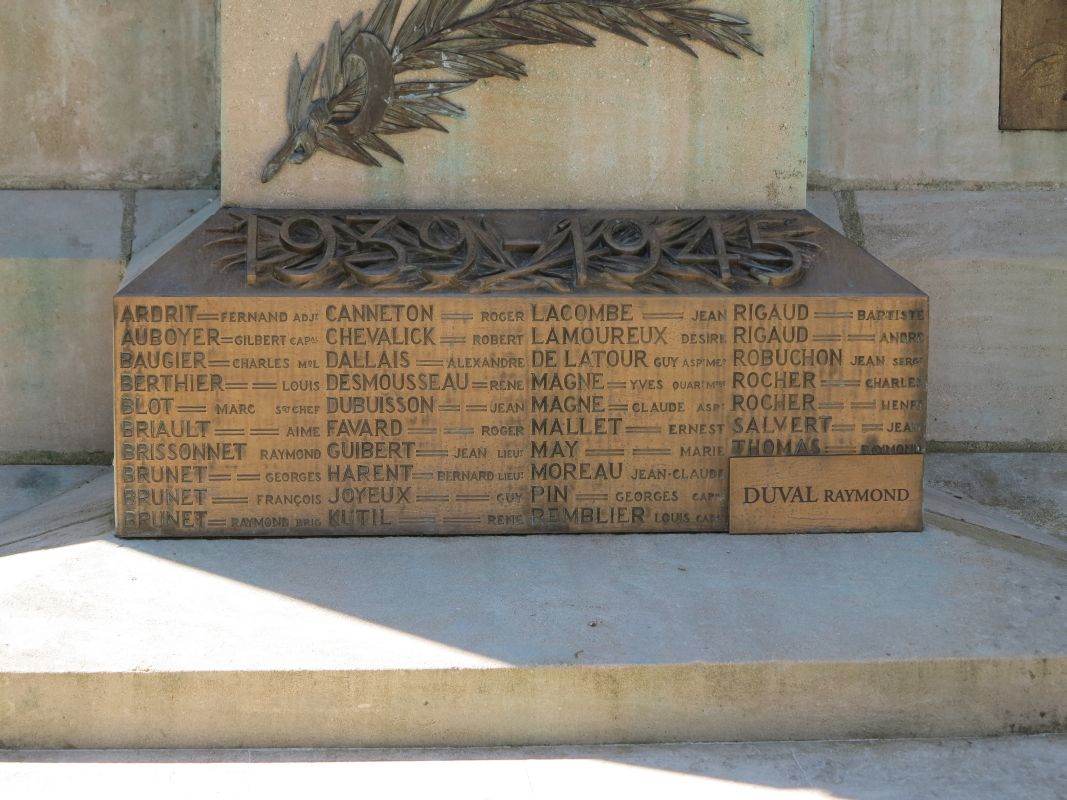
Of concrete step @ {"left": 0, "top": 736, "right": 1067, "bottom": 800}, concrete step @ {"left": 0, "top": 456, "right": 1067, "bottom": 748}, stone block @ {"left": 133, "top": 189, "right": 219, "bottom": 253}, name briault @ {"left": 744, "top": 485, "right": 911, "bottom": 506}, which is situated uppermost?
stone block @ {"left": 133, "top": 189, "right": 219, "bottom": 253}

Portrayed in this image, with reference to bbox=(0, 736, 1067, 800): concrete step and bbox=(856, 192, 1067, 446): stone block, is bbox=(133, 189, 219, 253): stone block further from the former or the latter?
bbox=(856, 192, 1067, 446): stone block

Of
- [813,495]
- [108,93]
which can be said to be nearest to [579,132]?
[813,495]

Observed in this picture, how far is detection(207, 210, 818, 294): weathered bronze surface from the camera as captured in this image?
4.48m

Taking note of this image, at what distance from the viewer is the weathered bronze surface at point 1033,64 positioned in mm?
5891

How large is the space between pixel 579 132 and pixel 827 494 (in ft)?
5.61

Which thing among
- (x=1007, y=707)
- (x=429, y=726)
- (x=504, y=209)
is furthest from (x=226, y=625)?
(x=1007, y=707)

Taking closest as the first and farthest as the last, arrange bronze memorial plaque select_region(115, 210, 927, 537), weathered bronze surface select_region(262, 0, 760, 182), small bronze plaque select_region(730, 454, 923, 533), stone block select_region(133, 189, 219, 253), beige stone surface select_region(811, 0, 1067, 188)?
bronze memorial plaque select_region(115, 210, 927, 537)
small bronze plaque select_region(730, 454, 923, 533)
weathered bronze surface select_region(262, 0, 760, 182)
stone block select_region(133, 189, 219, 253)
beige stone surface select_region(811, 0, 1067, 188)

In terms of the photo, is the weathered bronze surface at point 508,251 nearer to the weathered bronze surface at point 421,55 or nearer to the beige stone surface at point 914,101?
the weathered bronze surface at point 421,55

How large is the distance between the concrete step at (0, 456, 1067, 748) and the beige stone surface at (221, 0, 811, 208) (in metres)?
1.51

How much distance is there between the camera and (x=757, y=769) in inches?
132

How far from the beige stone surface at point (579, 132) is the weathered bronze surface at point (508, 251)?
0.13 metres

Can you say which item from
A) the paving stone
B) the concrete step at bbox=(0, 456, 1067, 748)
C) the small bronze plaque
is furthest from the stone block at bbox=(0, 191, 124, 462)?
the small bronze plaque

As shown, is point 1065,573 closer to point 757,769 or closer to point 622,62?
point 757,769

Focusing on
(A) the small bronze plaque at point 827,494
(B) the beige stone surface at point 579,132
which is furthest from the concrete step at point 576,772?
(B) the beige stone surface at point 579,132
